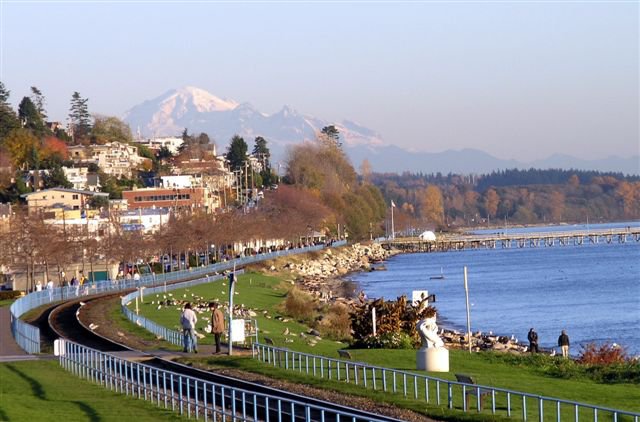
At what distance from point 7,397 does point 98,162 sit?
169834mm

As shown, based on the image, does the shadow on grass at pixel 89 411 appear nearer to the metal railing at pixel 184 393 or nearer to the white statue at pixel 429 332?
the metal railing at pixel 184 393

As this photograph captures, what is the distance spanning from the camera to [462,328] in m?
67.6

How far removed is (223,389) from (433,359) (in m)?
8.47

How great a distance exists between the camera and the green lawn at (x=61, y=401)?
24.0 meters

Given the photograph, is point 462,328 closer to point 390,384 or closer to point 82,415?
point 390,384

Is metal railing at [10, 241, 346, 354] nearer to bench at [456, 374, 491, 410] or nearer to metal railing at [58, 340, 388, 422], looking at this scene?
metal railing at [58, 340, 388, 422]

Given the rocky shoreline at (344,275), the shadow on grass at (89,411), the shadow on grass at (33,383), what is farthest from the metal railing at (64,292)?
the shadow on grass at (89,411)

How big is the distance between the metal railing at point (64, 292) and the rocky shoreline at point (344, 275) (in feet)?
15.2

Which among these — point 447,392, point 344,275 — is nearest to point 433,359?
point 447,392

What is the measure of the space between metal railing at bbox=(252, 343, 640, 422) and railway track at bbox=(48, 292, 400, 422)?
199 centimetres

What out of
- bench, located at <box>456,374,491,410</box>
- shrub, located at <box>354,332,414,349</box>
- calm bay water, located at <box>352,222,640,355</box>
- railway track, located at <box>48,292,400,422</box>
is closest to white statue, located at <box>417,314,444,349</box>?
bench, located at <box>456,374,491,410</box>

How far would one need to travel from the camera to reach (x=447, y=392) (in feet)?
85.6

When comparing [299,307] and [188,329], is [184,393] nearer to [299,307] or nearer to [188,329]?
[188,329]

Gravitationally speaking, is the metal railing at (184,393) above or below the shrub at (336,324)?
above
